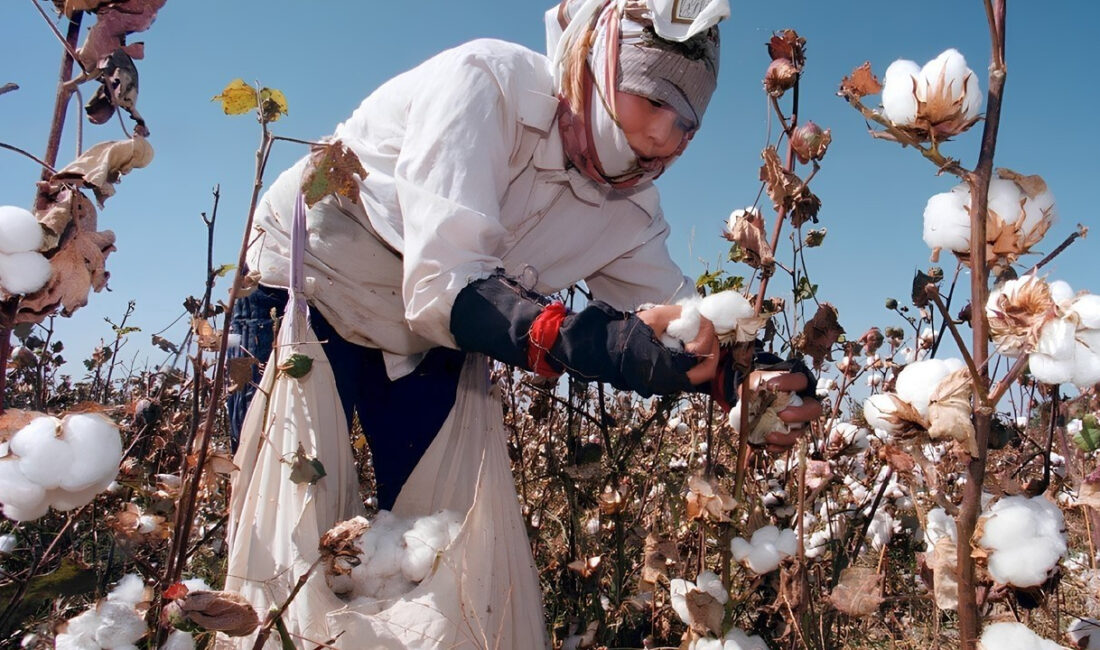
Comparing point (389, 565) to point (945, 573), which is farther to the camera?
point (389, 565)

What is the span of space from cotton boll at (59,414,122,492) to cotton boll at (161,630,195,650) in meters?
0.40

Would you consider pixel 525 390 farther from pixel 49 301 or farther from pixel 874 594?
pixel 49 301

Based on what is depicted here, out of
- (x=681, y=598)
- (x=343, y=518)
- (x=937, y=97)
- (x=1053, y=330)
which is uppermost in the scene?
(x=937, y=97)

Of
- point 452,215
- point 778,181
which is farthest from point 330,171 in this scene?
point 778,181

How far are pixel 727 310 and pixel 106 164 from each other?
74cm

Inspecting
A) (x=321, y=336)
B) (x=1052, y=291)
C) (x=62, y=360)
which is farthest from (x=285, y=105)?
(x=62, y=360)

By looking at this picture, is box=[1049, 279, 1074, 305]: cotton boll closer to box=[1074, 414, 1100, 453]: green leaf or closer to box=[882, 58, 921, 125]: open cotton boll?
box=[882, 58, 921, 125]: open cotton boll

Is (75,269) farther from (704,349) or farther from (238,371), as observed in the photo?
(704,349)

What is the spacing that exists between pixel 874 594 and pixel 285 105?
986mm

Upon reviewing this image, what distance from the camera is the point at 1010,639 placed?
2.43 ft

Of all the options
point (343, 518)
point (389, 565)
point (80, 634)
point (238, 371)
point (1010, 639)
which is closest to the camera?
point (1010, 639)

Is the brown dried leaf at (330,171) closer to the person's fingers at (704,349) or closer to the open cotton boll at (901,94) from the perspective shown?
the person's fingers at (704,349)

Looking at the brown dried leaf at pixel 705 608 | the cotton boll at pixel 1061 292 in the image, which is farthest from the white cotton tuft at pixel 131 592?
the cotton boll at pixel 1061 292

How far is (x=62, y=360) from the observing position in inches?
129
